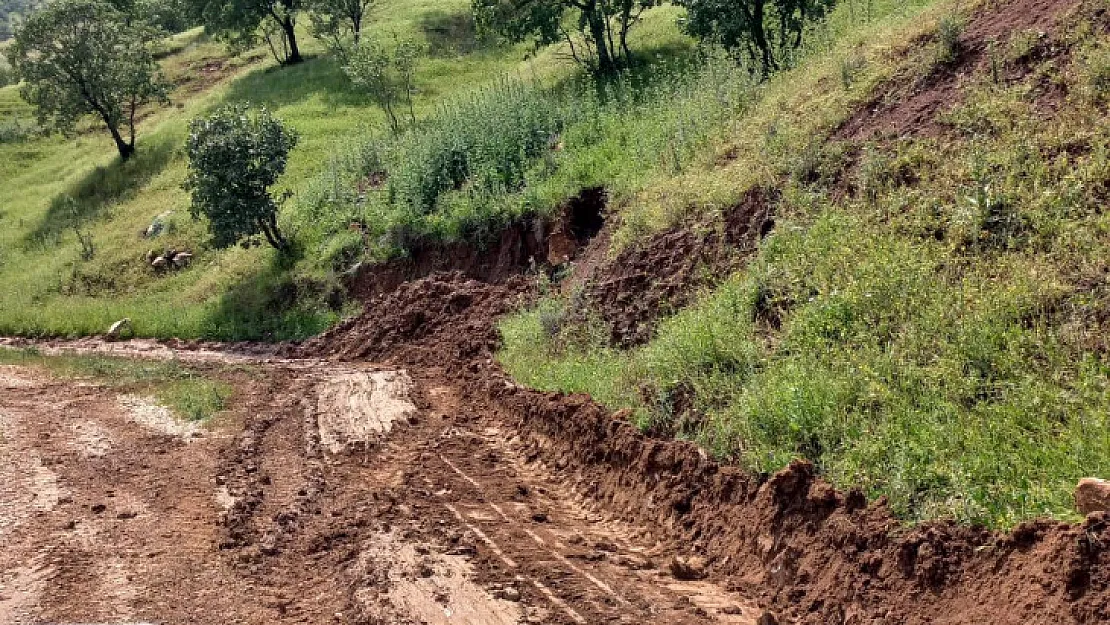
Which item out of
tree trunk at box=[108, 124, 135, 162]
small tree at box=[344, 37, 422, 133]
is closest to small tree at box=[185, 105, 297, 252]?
small tree at box=[344, 37, 422, 133]

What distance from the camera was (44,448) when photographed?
1084cm

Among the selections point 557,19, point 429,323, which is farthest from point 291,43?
point 429,323

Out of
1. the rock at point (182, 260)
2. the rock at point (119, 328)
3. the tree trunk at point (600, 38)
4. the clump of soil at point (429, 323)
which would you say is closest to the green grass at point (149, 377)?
the rock at point (119, 328)

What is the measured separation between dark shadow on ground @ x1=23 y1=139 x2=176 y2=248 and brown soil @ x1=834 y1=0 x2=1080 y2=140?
1144 inches

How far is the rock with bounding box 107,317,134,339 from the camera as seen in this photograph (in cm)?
2138

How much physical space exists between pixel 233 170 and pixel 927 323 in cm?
1758

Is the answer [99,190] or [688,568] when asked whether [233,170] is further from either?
[688,568]

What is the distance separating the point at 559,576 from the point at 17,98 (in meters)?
53.3

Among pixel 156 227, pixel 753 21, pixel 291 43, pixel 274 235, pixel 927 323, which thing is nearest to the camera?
pixel 927 323

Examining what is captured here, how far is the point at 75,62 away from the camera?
1288 inches

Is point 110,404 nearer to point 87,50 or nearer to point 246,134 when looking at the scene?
point 246,134

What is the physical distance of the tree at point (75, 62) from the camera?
32500 millimetres

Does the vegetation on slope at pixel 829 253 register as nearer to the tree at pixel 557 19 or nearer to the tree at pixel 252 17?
the tree at pixel 557 19

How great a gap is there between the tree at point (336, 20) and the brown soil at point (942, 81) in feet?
83.6
